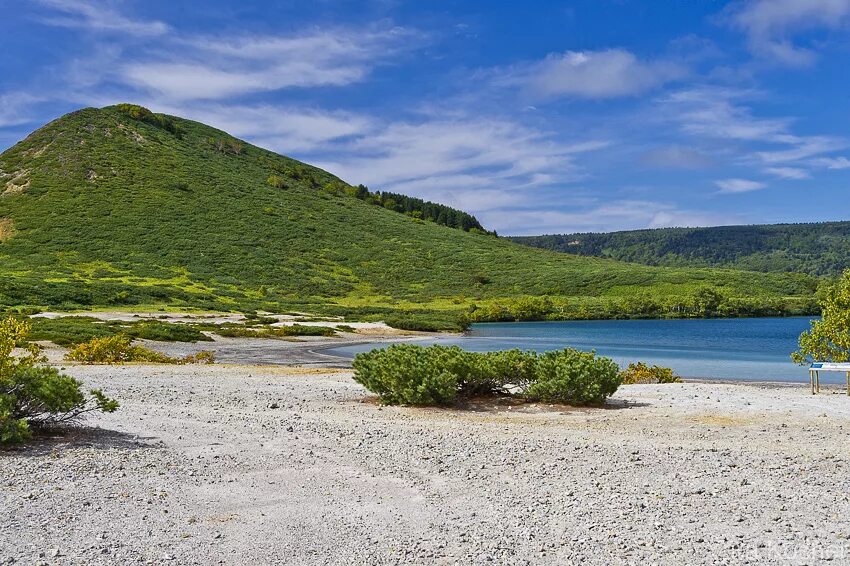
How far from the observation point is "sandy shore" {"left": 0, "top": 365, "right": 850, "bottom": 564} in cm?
598

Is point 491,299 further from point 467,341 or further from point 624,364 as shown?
point 624,364

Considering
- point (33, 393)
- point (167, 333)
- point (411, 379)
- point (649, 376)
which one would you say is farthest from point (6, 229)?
point (33, 393)

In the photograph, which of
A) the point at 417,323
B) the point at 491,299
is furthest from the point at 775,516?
the point at 491,299

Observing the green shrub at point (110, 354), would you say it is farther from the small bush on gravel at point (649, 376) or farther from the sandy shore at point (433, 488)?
the small bush on gravel at point (649, 376)

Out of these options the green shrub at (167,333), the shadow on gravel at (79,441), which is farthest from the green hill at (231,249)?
the shadow on gravel at (79,441)

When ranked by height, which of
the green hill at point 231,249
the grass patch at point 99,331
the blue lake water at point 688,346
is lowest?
the blue lake water at point 688,346

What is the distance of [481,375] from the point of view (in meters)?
15.4

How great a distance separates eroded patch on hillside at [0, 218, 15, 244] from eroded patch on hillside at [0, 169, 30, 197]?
10367 millimetres

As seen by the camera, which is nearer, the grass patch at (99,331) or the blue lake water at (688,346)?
the blue lake water at (688,346)

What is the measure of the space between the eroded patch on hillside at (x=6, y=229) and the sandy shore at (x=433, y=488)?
85226 mm

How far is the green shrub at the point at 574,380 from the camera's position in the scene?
14.6 m

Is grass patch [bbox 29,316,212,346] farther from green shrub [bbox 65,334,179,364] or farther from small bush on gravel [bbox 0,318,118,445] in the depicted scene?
A: small bush on gravel [bbox 0,318,118,445]

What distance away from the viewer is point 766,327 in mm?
61500

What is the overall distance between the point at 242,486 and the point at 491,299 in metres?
84.2
